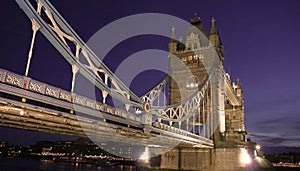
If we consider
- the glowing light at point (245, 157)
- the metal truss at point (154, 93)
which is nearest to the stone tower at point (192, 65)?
the glowing light at point (245, 157)

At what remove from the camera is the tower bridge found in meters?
12.4

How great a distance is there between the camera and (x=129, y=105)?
20.3 metres

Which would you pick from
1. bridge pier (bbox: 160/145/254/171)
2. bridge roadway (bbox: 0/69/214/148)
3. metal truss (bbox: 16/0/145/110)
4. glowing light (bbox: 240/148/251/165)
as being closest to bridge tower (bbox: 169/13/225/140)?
bridge pier (bbox: 160/145/254/171)

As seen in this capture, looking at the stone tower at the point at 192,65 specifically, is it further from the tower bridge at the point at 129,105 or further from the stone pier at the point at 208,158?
the stone pier at the point at 208,158

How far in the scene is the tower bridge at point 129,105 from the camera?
12.4 meters

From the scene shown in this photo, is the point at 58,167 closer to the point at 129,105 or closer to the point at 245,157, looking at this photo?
the point at 245,157

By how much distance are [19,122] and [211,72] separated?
3311cm

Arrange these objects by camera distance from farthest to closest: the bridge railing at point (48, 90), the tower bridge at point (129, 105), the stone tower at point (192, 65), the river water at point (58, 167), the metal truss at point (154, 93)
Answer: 1. the river water at point (58, 167)
2. the stone tower at point (192, 65)
3. the metal truss at point (154, 93)
4. the tower bridge at point (129, 105)
5. the bridge railing at point (48, 90)

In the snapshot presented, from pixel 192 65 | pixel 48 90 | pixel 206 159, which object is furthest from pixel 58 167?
pixel 48 90

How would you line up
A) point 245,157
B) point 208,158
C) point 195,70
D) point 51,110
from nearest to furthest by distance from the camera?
point 51,110
point 245,157
point 208,158
point 195,70

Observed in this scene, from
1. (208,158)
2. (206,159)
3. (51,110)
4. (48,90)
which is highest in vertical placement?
(48,90)

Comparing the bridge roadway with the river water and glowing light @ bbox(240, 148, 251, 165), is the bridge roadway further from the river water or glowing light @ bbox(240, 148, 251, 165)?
the river water

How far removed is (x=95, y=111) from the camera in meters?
15.5

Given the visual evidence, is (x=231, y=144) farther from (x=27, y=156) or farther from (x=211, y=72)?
(x=27, y=156)
